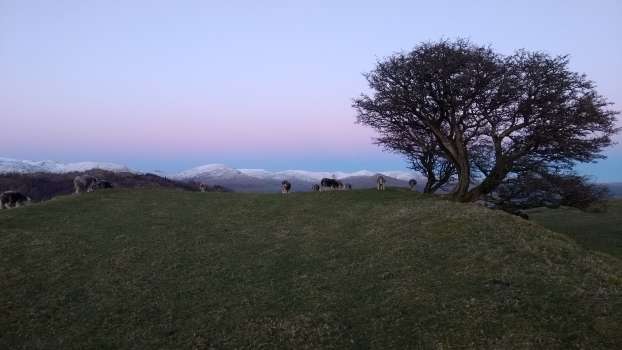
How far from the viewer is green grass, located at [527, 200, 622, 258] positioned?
30328 millimetres

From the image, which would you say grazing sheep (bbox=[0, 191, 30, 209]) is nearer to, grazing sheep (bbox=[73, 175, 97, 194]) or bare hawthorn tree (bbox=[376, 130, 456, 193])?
grazing sheep (bbox=[73, 175, 97, 194])

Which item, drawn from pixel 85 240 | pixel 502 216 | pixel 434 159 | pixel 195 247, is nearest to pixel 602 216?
pixel 434 159

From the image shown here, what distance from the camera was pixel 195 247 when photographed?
23.9 m

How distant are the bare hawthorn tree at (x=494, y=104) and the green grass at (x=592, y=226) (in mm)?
5539

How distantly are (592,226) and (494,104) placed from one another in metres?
15.2

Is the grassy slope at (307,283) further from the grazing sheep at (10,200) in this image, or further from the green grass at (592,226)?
the green grass at (592,226)

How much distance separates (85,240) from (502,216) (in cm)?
2149

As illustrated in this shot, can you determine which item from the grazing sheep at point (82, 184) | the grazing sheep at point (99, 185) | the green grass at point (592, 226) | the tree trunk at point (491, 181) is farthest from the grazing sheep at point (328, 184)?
the grazing sheep at point (82, 184)

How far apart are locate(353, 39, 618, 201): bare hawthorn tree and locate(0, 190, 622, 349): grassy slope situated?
7789 millimetres

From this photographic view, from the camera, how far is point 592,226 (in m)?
39.1

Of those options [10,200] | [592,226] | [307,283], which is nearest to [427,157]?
[592,226]

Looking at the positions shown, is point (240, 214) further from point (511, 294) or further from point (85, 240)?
point (511, 294)

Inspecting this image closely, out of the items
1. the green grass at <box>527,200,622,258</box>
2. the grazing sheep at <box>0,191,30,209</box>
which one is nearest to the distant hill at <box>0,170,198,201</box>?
the grazing sheep at <box>0,191,30,209</box>

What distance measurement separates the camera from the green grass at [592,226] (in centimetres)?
3033
